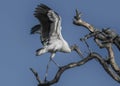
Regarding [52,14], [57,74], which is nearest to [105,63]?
[57,74]

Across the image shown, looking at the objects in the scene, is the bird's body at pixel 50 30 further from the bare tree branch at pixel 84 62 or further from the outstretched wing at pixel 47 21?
the bare tree branch at pixel 84 62

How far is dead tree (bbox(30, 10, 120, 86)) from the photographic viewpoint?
11.7 m

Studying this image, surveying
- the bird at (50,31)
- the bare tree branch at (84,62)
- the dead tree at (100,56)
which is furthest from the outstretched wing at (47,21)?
the bare tree branch at (84,62)

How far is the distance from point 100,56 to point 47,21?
239 centimetres

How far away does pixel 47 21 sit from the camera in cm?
1385

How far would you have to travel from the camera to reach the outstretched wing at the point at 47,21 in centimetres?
1362

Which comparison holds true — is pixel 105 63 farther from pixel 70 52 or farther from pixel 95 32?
pixel 70 52

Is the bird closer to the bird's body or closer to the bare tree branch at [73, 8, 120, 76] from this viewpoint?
the bird's body

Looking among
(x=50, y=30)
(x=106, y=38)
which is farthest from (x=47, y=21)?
(x=106, y=38)

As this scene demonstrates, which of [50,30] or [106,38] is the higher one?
[106,38]

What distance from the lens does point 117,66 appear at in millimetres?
11883

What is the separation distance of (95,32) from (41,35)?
2049mm

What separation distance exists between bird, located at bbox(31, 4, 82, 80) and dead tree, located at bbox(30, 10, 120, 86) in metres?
1.42

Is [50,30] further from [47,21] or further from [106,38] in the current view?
[106,38]
